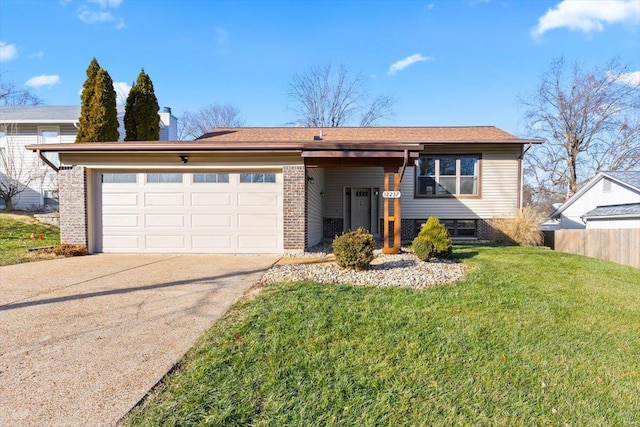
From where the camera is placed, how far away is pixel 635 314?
4816mm

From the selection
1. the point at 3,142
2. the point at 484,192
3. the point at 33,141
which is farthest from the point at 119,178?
the point at 3,142

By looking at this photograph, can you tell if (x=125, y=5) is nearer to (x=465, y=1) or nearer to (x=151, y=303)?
(x=151, y=303)

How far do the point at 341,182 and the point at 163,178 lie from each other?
6721 mm

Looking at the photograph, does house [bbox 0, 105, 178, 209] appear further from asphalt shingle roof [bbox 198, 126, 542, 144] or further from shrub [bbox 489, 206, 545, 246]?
shrub [bbox 489, 206, 545, 246]

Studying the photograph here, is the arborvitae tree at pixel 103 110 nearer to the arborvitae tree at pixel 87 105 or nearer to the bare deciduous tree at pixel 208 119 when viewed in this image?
the arborvitae tree at pixel 87 105

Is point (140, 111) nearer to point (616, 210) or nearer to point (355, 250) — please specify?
point (355, 250)

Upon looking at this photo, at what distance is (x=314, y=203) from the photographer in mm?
11312

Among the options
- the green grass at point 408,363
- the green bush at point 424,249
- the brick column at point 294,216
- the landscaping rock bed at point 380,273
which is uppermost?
the brick column at point 294,216

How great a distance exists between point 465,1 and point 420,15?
158cm

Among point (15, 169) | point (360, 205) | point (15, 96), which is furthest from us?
point (15, 96)

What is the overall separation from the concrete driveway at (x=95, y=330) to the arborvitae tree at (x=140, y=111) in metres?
10.6

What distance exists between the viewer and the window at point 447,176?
13203 mm

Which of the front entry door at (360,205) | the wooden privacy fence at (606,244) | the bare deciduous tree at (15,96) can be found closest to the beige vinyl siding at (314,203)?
the front entry door at (360,205)

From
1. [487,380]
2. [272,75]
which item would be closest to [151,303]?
[487,380]
